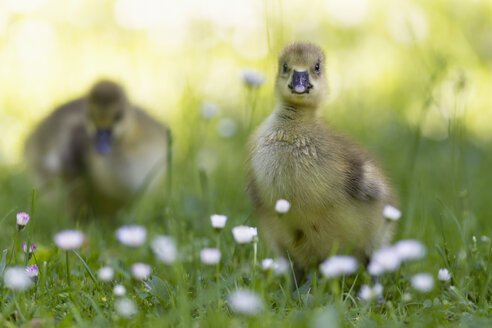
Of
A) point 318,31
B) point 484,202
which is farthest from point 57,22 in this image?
point 484,202

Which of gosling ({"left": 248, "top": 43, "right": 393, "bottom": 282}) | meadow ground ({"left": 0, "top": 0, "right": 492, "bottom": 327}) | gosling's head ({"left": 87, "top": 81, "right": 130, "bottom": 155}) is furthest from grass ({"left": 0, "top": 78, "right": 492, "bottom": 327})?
gosling's head ({"left": 87, "top": 81, "right": 130, "bottom": 155})

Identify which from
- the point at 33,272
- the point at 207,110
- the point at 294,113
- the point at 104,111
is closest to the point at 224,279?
the point at 33,272

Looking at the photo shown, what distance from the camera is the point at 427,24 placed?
23.3ft

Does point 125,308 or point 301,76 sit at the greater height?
point 301,76

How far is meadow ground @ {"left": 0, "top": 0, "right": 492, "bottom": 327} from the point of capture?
2.40 meters

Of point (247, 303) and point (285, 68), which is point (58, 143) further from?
point (247, 303)

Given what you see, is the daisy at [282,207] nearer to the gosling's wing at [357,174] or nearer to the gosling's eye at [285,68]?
the gosling's wing at [357,174]

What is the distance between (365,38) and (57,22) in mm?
3297

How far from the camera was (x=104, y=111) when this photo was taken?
14.4ft

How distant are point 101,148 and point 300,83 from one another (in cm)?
191

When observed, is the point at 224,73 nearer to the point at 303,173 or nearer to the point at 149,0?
the point at 149,0

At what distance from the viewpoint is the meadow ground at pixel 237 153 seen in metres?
2.40

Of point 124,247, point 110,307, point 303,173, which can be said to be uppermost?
point 303,173

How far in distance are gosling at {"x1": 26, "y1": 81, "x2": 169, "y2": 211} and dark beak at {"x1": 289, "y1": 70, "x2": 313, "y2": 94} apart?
69.5 inches
